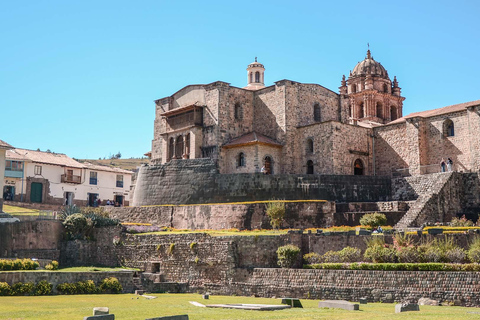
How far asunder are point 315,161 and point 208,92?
33.0ft

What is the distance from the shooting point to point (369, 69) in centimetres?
5934

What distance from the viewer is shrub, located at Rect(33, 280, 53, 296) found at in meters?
22.6

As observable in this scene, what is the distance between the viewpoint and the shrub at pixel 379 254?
2144 centimetres

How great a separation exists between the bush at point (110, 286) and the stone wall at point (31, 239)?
685 centimetres

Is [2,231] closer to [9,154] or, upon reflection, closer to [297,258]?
[297,258]

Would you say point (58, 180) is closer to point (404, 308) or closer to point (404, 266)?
point (404, 266)

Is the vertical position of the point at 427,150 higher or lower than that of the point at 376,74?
lower

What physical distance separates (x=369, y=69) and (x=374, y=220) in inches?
1361

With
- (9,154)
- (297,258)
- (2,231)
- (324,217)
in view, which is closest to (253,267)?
(297,258)

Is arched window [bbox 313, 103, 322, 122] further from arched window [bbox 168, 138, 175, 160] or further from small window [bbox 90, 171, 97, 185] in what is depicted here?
small window [bbox 90, 171, 97, 185]

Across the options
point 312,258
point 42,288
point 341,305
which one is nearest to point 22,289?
point 42,288

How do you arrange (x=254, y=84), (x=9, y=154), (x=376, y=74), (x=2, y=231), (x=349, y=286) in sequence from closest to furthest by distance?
(x=349, y=286), (x=2, y=231), (x=9, y=154), (x=254, y=84), (x=376, y=74)

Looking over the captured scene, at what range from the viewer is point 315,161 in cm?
4016

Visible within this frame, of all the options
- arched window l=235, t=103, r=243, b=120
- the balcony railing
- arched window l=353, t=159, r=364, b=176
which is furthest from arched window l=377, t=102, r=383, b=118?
the balcony railing
